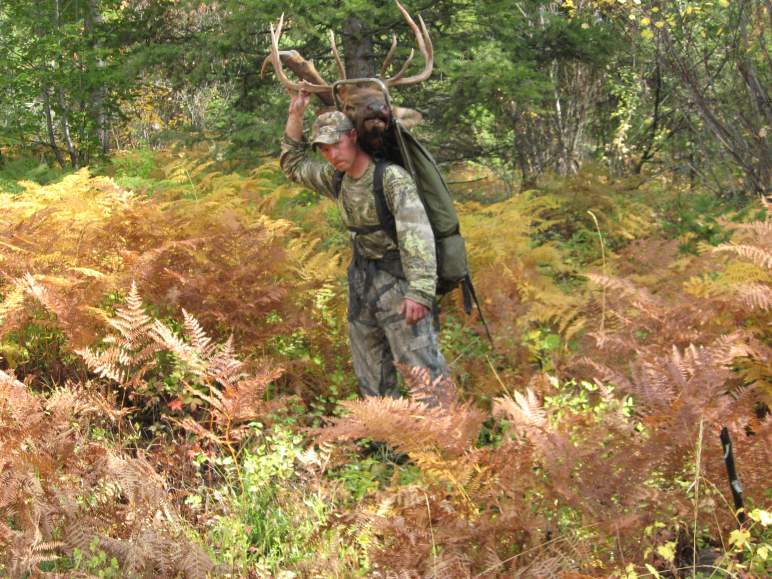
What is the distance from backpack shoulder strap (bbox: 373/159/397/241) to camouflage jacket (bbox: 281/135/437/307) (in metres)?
0.03

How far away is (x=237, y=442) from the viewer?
15.1 ft

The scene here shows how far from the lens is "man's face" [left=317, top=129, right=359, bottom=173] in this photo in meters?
4.31

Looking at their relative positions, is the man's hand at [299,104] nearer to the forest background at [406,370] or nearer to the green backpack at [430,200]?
the green backpack at [430,200]

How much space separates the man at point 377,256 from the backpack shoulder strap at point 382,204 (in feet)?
0.09

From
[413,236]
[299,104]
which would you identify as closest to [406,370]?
[413,236]

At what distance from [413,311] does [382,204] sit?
1.96 feet

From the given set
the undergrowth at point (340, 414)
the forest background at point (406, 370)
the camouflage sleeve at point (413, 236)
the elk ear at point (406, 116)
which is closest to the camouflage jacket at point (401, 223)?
the camouflage sleeve at point (413, 236)

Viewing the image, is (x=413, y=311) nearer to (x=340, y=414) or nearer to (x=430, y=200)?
(x=430, y=200)

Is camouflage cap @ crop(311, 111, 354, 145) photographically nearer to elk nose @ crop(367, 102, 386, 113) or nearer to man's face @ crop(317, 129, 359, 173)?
man's face @ crop(317, 129, 359, 173)

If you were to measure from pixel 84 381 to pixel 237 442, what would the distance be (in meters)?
1.52

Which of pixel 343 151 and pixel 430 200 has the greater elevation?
pixel 343 151

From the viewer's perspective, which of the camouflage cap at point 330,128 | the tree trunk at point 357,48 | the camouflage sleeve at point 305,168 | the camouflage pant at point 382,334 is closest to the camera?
the camouflage cap at point 330,128

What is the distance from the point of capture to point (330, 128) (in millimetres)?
4281

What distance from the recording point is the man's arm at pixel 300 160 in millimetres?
4734
